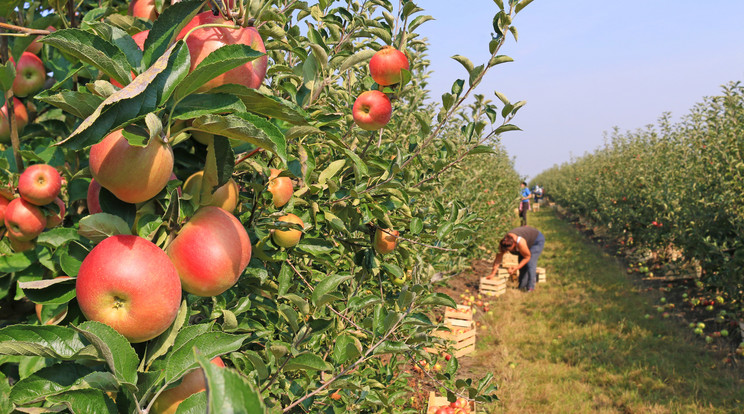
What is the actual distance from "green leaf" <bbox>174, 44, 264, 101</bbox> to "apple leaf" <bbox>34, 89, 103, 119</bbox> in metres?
0.12

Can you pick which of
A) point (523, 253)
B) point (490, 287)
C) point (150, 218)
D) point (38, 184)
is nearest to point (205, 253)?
point (150, 218)

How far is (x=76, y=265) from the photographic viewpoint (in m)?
0.85

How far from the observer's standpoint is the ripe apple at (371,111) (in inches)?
65.5

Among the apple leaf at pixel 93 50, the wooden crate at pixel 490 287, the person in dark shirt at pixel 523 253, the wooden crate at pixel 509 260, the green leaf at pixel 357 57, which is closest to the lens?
the apple leaf at pixel 93 50

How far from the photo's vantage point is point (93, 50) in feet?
2.19

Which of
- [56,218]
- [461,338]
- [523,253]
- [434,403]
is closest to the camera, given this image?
[56,218]

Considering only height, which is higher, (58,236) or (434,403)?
(58,236)

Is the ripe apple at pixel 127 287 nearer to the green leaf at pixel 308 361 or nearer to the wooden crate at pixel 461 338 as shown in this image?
the green leaf at pixel 308 361

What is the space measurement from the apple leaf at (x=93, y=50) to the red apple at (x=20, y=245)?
815 mm

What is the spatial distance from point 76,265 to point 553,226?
2068cm

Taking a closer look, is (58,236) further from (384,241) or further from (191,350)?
(384,241)

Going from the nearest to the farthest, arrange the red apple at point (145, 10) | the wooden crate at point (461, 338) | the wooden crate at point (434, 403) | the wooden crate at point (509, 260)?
1. the red apple at point (145, 10)
2. the wooden crate at point (434, 403)
3. the wooden crate at point (461, 338)
4. the wooden crate at point (509, 260)

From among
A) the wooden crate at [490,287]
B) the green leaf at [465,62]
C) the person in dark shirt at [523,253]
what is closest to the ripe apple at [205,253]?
the green leaf at [465,62]

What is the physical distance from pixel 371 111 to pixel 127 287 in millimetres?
1139
